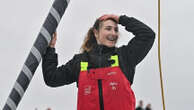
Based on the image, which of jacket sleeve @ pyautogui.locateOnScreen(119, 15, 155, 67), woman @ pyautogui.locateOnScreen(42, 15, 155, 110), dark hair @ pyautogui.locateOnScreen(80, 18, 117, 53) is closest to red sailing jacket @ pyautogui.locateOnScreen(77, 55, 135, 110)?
woman @ pyautogui.locateOnScreen(42, 15, 155, 110)

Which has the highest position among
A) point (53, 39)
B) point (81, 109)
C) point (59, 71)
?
point (53, 39)

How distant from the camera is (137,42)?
3.51 meters

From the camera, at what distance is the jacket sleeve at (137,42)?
137 inches

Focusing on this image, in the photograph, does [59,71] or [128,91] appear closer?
[128,91]

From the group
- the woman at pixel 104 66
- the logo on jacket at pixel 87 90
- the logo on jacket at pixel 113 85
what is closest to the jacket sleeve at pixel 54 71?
the woman at pixel 104 66

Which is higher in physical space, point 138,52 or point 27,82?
point 138,52

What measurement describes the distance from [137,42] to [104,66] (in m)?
0.33

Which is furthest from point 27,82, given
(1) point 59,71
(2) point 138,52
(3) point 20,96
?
(2) point 138,52

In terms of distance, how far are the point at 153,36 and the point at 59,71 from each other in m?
0.81

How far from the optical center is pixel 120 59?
11.4 ft

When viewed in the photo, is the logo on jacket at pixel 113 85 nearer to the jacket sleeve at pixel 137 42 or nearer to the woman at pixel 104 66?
the woman at pixel 104 66

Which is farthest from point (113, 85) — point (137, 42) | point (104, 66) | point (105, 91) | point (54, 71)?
point (54, 71)

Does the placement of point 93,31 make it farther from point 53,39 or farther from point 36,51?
point 36,51

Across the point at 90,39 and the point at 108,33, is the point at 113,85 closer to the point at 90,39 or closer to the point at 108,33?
the point at 108,33
